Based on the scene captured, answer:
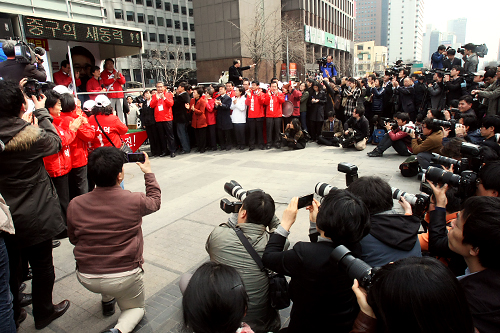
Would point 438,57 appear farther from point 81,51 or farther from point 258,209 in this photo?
point 258,209

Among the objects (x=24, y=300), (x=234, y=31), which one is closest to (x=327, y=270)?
(x=24, y=300)

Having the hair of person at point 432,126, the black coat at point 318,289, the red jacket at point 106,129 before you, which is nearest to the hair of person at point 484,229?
the black coat at point 318,289

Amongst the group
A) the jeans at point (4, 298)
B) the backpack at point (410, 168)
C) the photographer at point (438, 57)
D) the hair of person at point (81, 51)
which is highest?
the hair of person at point (81, 51)

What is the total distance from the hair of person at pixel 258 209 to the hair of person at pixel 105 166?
972 millimetres

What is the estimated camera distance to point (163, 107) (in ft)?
30.4

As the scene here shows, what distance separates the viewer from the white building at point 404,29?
13825 centimetres

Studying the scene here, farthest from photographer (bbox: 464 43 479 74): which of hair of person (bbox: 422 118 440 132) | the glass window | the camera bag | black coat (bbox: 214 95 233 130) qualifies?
the glass window

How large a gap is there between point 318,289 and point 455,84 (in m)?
8.51

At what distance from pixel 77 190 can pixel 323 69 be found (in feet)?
37.7

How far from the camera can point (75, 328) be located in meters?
2.75

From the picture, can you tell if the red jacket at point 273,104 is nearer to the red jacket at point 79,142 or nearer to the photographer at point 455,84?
the photographer at point 455,84

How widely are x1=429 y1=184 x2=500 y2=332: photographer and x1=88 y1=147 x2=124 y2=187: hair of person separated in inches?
86.3

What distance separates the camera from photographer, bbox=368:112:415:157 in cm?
741

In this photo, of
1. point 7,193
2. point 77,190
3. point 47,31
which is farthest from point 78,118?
point 47,31
